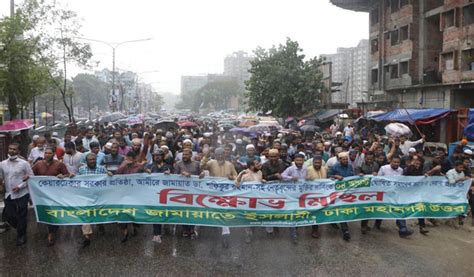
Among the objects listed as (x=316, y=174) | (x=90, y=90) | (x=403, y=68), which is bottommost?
(x=316, y=174)

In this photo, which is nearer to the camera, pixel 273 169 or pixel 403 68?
pixel 273 169

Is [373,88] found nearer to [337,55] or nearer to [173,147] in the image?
[173,147]

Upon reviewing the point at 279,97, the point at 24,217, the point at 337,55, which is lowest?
the point at 24,217

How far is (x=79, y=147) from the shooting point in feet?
33.7

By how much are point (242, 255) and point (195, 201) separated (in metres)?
1.17

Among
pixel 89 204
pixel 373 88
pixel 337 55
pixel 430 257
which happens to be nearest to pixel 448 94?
pixel 373 88

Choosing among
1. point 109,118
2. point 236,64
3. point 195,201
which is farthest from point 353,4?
point 236,64

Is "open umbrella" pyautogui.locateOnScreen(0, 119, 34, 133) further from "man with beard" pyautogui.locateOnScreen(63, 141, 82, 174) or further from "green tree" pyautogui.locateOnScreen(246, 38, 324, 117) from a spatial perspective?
"green tree" pyautogui.locateOnScreen(246, 38, 324, 117)

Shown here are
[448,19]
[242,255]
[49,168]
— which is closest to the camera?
[242,255]

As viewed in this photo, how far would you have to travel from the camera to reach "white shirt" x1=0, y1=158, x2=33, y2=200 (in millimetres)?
6664

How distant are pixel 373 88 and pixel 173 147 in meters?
28.4

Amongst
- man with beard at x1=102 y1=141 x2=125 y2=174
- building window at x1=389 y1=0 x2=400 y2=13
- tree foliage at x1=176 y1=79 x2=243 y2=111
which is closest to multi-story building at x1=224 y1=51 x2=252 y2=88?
tree foliage at x1=176 y1=79 x2=243 y2=111

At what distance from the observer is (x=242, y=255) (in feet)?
21.1

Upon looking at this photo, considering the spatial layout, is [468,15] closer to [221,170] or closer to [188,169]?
[221,170]
